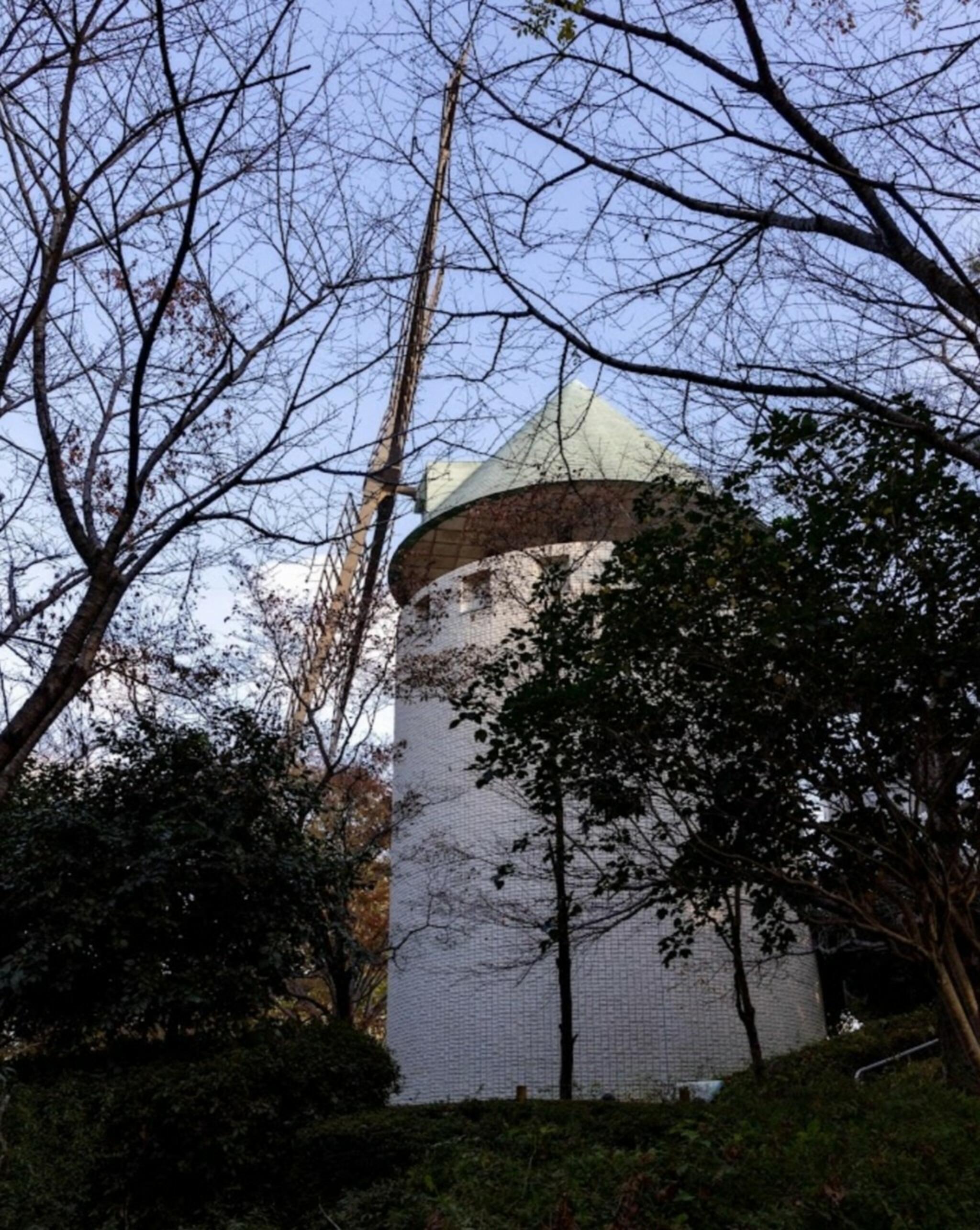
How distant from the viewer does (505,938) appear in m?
13.1

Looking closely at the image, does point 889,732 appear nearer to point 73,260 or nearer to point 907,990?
point 73,260

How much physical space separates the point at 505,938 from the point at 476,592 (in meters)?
3.82

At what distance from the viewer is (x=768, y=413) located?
5520 millimetres

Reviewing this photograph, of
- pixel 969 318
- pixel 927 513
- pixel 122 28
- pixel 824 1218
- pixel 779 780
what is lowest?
pixel 824 1218

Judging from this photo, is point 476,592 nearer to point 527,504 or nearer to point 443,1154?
point 527,504

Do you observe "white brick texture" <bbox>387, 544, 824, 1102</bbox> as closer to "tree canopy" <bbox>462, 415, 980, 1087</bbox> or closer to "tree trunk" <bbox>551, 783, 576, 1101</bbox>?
"tree trunk" <bbox>551, 783, 576, 1101</bbox>

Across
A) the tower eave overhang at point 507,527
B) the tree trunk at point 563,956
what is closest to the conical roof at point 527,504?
the tower eave overhang at point 507,527

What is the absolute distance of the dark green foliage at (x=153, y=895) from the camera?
7934 millimetres

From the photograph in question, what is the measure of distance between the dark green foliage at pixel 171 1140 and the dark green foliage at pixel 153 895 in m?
0.56

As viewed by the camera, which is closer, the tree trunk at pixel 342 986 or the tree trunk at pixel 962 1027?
the tree trunk at pixel 962 1027

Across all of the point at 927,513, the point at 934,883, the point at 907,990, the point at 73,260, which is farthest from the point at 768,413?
the point at 907,990

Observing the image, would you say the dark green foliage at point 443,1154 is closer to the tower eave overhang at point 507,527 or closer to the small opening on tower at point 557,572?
the small opening on tower at point 557,572

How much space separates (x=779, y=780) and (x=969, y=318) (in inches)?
136

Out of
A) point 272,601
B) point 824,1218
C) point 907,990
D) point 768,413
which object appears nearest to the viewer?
point 824,1218
